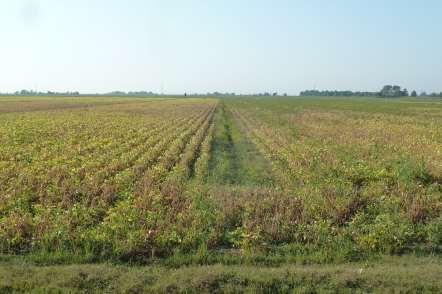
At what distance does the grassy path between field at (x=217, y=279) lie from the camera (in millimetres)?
6012

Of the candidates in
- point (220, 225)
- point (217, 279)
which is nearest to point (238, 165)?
point (220, 225)

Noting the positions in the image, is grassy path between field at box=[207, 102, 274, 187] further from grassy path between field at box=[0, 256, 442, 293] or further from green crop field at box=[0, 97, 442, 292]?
grassy path between field at box=[0, 256, 442, 293]

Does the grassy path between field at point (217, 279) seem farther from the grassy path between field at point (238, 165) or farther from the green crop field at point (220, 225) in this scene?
the grassy path between field at point (238, 165)

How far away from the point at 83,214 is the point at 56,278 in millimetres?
2849

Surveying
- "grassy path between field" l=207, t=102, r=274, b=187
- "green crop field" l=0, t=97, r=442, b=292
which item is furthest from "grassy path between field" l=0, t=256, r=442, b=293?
"grassy path between field" l=207, t=102, r=274, b=187

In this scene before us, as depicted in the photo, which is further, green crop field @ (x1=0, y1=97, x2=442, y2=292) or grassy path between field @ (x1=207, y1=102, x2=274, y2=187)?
grassy path between field @ (x1=207, y1=102, x2=274, y2=187)

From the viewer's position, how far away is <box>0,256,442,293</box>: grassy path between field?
6012mm

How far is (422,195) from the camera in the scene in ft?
35.3

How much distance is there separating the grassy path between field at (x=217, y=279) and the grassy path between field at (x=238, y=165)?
614 cm

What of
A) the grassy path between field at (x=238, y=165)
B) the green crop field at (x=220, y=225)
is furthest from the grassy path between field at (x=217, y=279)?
the grassy path between field at (x=238, y=165)

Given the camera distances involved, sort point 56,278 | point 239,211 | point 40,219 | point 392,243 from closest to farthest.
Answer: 1. point 56,278
2. point 392,243
3. point 40,219
4. point 239,211

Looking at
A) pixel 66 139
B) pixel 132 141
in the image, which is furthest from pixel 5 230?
pixel 66 139

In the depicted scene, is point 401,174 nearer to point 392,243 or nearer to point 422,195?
point 422,195

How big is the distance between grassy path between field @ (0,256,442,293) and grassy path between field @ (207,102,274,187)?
6.14 metres
